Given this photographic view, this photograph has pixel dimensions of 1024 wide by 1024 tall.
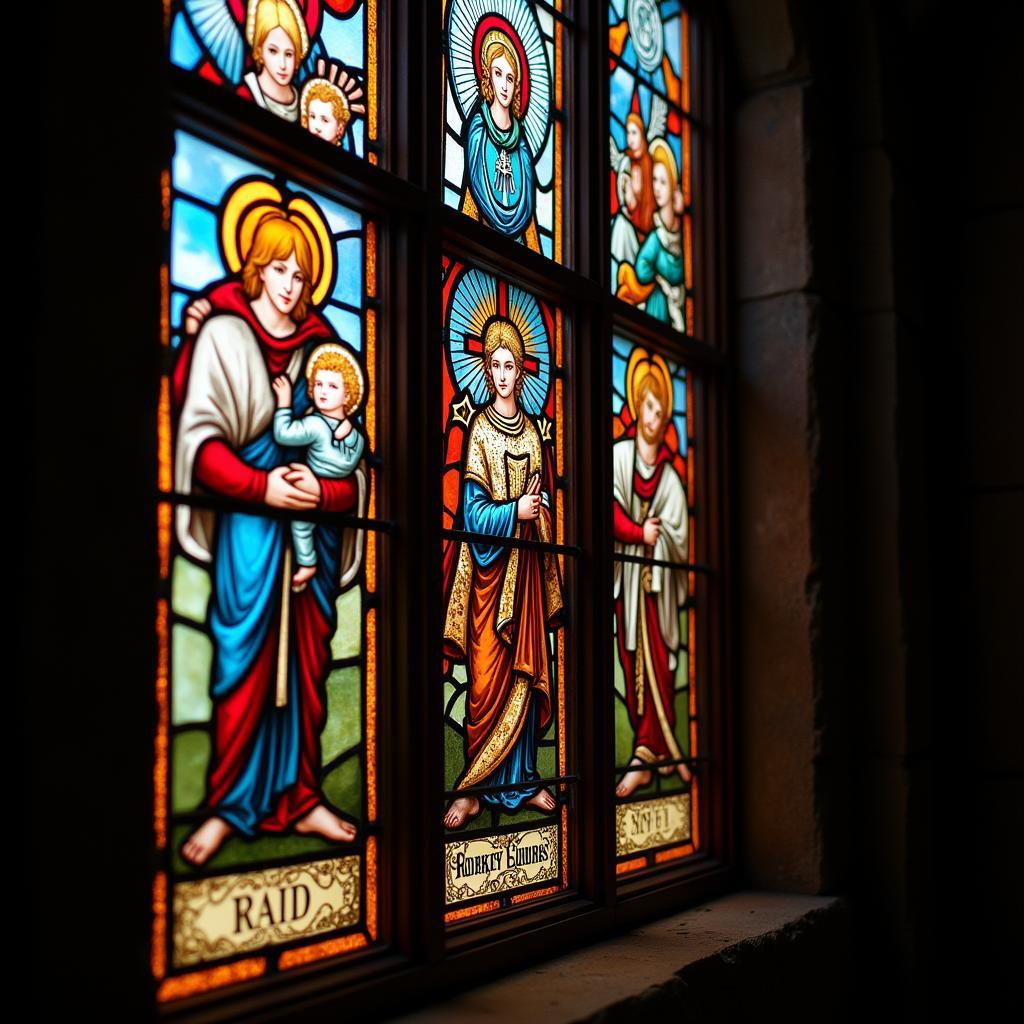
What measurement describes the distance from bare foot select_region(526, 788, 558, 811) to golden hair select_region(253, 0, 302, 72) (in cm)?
142

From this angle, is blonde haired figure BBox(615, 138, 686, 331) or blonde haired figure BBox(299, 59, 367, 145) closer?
blonde haired figure BBox(299, 59, 367, 145)

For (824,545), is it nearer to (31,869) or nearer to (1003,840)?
(1003,840)

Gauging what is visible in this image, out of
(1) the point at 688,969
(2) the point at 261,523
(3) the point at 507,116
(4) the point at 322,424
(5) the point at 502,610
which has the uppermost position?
(3) the point at 507,116

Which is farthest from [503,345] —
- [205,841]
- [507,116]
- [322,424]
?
[205,841]

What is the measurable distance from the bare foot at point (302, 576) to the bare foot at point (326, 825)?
1.12ft

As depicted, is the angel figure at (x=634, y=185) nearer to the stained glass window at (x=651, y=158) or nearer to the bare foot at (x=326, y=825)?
the stained glass window at (x=651, y=158)

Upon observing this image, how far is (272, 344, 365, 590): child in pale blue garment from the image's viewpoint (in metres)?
1.97

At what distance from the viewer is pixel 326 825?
1.99m

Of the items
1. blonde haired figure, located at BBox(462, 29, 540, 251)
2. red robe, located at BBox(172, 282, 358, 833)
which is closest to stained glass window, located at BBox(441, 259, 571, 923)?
blonde haired figure, located at BBox(462, 29, 540, 251)

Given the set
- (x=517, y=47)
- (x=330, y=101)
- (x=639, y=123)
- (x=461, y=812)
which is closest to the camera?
(x=330, y=101)

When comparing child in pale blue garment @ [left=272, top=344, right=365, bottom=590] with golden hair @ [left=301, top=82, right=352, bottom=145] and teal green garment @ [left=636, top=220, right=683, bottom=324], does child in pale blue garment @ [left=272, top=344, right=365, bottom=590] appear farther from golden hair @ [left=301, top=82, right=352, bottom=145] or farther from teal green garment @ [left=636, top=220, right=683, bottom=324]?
teal green garment @ [left=636, top=220, right=683, bottom=324]

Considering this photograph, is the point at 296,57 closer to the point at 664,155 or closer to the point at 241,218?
the point at 241,218

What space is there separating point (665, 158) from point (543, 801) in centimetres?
174

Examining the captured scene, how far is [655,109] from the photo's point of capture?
331cm
